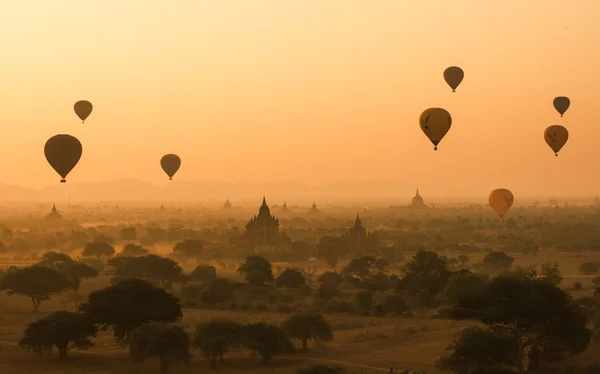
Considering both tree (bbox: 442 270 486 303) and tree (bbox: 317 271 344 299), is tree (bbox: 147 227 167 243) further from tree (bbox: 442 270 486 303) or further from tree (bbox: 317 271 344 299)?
tree (bbox: 442 270 486 303)

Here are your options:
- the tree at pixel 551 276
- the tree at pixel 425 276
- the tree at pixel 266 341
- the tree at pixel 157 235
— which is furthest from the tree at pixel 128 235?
the tree at pixel 266 341

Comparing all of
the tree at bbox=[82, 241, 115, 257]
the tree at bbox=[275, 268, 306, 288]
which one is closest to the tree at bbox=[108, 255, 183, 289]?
the tree at bbox=[275, 268, 306, 288]

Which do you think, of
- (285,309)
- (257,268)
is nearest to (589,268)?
(257,268)

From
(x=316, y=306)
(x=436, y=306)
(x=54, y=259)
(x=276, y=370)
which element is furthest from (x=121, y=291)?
(x=54, y=259)

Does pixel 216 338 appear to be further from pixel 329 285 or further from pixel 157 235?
pixel 157 235

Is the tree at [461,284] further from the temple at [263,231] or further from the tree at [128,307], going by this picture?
the temple at [263,231]
